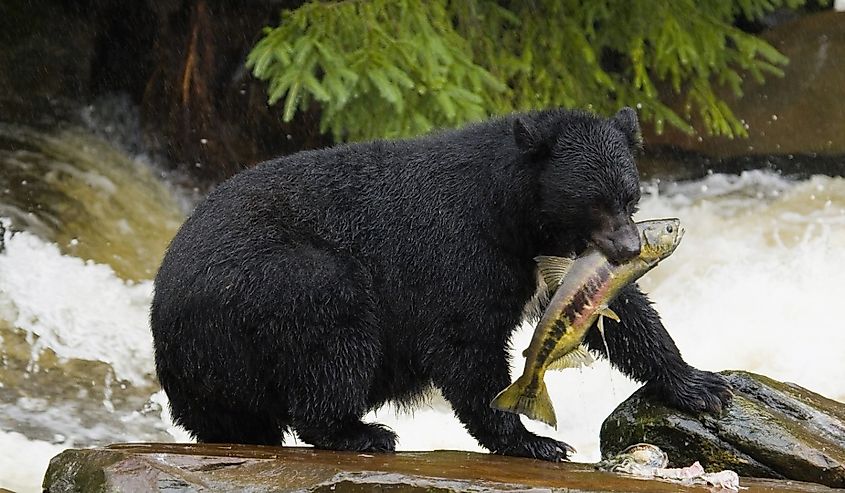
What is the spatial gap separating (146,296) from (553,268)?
525cm

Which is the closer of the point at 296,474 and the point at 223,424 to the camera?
the point at 296,474

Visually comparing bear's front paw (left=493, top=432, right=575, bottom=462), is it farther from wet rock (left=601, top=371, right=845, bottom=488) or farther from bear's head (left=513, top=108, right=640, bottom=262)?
bear's head (left=513, top=108, right=640, bottom=262)

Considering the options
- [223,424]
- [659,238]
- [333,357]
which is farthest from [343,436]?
[659,238]

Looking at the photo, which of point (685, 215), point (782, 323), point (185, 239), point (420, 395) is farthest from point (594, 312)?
point (685, 215)

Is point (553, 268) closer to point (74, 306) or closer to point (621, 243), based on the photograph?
point (621, 243)

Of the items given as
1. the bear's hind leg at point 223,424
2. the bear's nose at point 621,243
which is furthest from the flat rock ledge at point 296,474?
the bear's nose at point 621,243

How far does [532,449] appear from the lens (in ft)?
16.6

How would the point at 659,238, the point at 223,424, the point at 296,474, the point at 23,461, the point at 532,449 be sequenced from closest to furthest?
the point at 296,474
the point at 659,238
the point at 532,449
the point at 223,424
the point at 23,461

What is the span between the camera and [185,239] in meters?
5.20

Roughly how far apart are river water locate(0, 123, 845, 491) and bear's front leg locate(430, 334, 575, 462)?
2.35 metres

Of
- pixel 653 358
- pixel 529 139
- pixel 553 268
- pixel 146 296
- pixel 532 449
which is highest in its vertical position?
pixel 146 296

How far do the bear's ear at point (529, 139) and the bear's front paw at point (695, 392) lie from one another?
1276mm

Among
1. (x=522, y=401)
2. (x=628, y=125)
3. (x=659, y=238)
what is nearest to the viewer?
(x=659, y=238)

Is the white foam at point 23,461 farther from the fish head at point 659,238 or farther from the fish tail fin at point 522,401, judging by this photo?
the fish head at point 659,238
